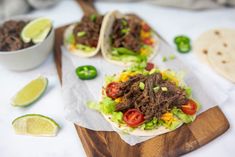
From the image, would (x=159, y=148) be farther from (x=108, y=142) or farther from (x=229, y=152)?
(x=229, y=152)

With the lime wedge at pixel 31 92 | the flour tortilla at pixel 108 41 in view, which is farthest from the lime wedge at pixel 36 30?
the flour tortilla at pixel 108 41

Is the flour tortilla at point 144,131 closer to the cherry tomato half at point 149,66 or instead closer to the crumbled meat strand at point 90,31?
the cherry tomato half at point 149,66

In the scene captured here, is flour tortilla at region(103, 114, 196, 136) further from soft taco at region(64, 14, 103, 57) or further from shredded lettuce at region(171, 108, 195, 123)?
soft taco at region(64, 14, 103, 57)

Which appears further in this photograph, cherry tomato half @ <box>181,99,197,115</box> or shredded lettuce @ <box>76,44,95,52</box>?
shredded lettuce @ <box>76,44,95,52</box>

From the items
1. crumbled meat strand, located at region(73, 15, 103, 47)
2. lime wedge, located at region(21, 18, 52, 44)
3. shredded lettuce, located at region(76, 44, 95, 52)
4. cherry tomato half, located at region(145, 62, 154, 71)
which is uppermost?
lime wedge, located at region(21, 18, 52, 44)

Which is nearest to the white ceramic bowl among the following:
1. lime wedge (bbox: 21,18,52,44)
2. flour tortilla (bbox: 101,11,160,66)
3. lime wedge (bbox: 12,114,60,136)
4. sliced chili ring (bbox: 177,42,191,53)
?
lime wedge (bbox: 21,18,52,44)

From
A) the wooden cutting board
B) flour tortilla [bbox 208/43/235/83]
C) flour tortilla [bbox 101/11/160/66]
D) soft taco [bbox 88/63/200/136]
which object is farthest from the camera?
flour tortilla [bbox 101/11/160/66]

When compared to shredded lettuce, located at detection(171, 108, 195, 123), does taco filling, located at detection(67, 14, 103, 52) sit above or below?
above
